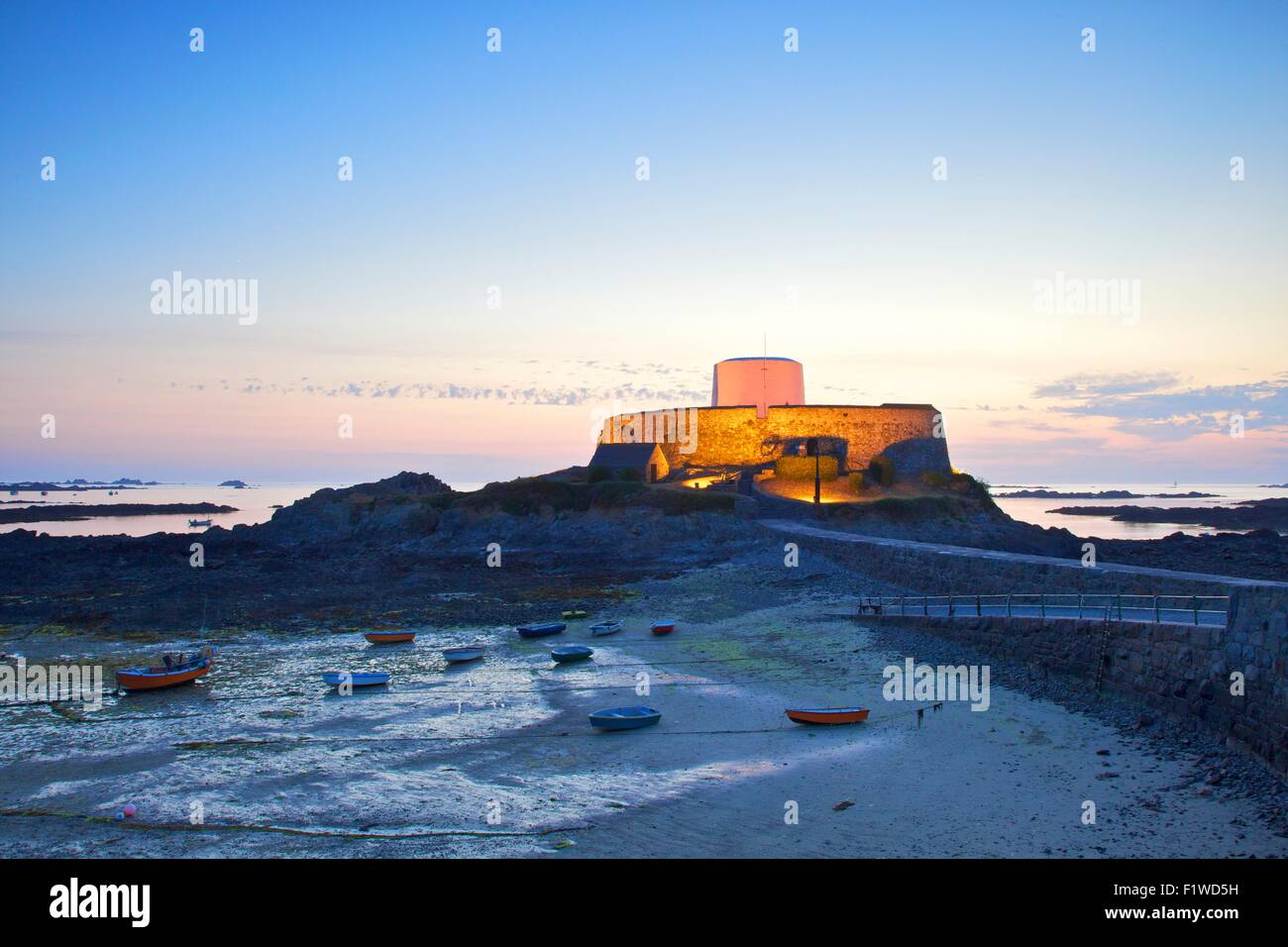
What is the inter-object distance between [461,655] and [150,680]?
5.86 meters

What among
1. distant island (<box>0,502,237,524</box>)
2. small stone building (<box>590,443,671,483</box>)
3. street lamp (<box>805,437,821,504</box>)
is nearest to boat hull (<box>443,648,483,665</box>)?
street lamp (<box>805,437,821,504</box>)

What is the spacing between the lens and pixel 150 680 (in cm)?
1647

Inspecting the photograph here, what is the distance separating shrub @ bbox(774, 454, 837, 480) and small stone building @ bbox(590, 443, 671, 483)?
6878 millimetres

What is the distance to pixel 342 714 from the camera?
591 inches

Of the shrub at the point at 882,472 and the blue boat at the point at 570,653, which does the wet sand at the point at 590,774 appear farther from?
the shrub at the point at 882,472

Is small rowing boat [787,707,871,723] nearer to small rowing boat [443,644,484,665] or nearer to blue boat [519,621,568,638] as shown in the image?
small rowing boat [443,644,484,665]

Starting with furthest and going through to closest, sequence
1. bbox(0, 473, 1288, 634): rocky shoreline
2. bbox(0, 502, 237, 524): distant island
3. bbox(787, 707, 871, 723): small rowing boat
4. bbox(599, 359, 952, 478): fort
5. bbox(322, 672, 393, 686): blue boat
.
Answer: bbox(0, 502, 237, 524): distant island, bbox(599, 359, 952, 478): fort, bbox(0, 473, 1288, 634): rocky shoreline, bbox(322, 672, 393, 686): blue boat, bbox(787, 707, 871, 723): small rowing boat

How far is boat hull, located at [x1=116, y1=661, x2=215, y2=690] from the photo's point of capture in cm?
1645

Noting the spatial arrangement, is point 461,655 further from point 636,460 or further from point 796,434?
point 796,434

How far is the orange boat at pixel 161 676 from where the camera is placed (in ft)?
54.0
